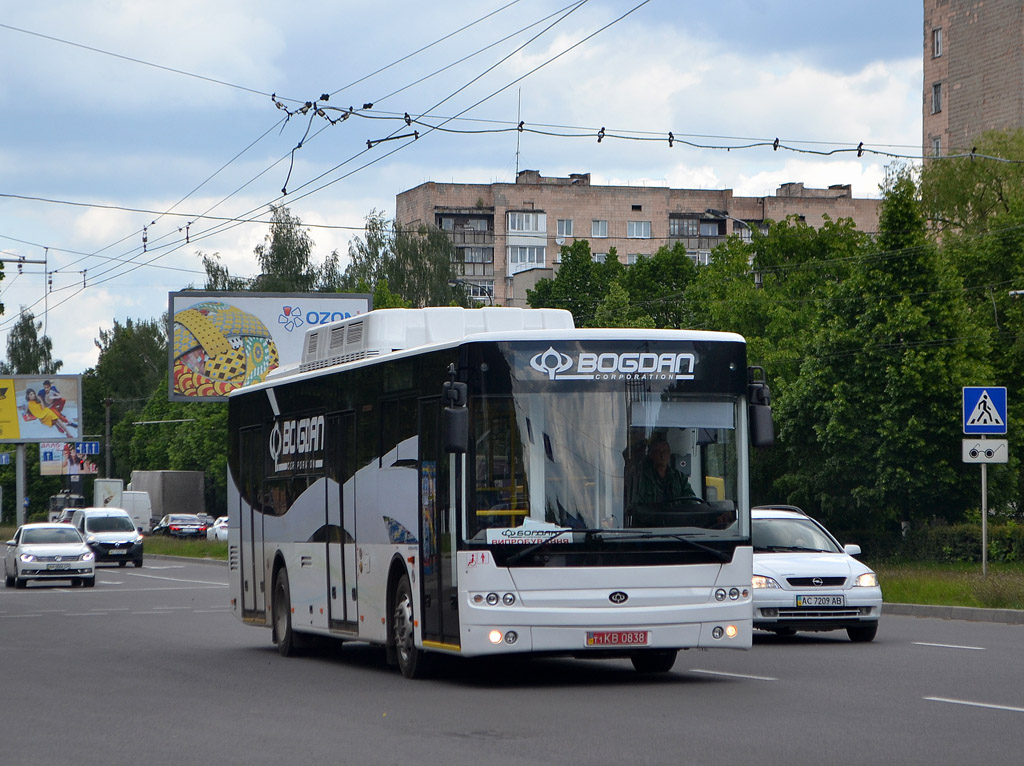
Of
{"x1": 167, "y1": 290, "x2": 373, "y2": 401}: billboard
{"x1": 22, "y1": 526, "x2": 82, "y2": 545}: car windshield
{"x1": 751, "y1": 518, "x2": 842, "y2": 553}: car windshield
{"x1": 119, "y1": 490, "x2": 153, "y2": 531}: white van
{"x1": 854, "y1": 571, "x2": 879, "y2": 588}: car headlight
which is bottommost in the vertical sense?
{"x1": 119, "y1": 490, "x2": 153, "y2": 531}: white van

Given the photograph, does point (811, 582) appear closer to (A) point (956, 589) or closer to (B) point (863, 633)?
(B) point (863, 633)

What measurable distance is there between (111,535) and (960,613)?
36.7 meters

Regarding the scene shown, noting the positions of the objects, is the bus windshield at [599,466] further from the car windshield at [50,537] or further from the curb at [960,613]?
the car windshield at [50,537]

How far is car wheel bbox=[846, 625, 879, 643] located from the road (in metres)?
0.22

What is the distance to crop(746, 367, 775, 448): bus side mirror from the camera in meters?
13.2

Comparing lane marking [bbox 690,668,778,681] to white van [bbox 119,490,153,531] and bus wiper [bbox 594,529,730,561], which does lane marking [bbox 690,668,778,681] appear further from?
white van [bbox 119,490,153,531]

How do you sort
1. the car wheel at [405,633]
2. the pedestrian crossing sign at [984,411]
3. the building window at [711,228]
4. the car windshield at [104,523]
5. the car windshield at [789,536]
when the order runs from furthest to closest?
the building window at [711,228]
the car windshield at [104,523]
the pedestrian crossing sign at [984,411]
the car windshield at [789,536]
the car wheel at [405,633]

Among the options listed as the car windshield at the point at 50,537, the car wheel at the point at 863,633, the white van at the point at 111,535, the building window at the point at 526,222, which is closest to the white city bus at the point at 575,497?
the car wheel at the point at 863,633

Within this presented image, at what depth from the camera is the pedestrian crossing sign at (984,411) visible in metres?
23.6

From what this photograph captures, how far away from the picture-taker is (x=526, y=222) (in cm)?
11669

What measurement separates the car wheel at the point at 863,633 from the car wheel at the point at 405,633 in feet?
18.9

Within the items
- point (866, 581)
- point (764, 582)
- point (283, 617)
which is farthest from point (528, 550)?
point (866, 581)

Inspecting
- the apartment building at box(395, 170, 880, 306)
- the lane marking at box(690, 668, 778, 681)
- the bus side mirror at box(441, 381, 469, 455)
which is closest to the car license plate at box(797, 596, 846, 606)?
the lane marking at box(690, 668, 778, 681)

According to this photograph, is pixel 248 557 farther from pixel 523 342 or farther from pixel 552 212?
pixel 552 212
